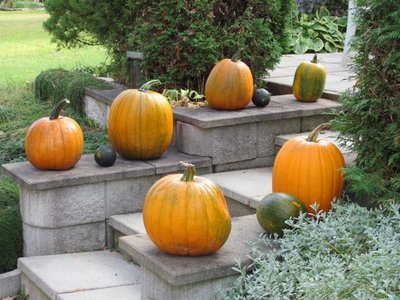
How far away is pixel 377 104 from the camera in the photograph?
12.7 feet

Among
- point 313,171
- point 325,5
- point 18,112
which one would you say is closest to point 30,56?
point 325,5

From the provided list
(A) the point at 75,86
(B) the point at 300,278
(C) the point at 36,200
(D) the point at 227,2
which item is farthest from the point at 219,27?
(B) the point at 300,278

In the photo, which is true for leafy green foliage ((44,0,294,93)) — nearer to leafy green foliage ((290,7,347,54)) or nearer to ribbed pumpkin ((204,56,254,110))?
ribbed pumpkin ((204,56,254,110))

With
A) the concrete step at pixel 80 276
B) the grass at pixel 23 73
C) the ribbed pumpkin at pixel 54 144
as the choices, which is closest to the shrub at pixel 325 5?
the grass at pixel 23 73

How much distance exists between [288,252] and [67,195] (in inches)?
67.5

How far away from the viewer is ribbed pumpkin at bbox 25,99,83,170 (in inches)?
190

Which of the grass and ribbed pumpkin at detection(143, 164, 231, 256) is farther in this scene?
the grass

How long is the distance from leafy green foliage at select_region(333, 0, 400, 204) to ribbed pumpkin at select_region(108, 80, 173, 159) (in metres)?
1.46

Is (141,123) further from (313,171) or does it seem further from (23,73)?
(23,73)

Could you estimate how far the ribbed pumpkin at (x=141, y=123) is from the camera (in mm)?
5039

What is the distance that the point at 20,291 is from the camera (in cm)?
481

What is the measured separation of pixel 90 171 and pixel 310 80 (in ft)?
5.93

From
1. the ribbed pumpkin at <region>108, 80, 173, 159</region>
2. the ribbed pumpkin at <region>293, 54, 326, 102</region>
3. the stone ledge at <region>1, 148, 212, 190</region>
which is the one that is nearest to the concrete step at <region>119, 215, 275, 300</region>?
the stone ledge at <region>1, 148, 212, 190</region>

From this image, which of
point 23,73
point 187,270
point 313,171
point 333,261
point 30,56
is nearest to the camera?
point 333,261
